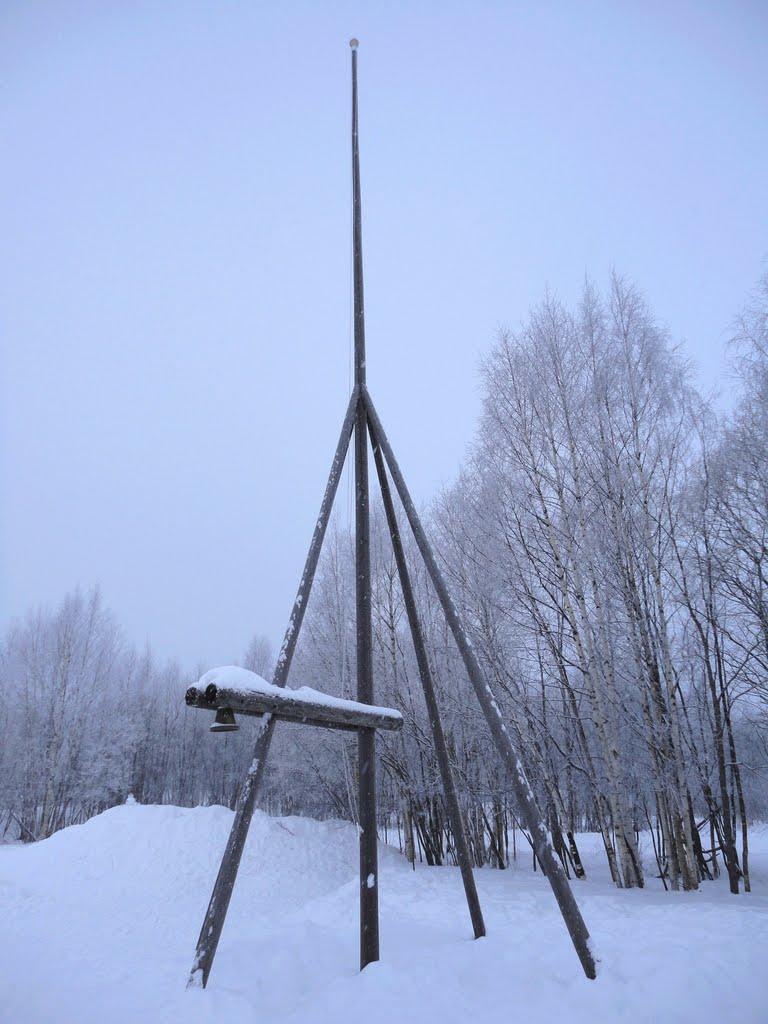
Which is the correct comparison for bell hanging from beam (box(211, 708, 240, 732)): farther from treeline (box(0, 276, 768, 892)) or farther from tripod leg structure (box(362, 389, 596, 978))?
treeline (box(0, 276, 768, 892))

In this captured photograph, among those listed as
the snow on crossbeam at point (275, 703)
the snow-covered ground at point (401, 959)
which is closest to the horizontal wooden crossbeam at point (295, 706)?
the snow on crossbeam at point (275, 703)

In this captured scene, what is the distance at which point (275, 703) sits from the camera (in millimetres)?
4332

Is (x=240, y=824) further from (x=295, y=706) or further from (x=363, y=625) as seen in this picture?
(x=363, y=625)

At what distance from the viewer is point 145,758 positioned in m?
34.1

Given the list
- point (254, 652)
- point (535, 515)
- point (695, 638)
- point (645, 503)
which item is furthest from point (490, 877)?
point (254, 652)

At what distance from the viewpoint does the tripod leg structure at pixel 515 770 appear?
12.9 feet

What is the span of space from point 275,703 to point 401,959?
2342mm

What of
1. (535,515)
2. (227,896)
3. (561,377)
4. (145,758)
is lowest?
(145,758)

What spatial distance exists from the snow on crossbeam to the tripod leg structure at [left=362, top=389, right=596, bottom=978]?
914mm

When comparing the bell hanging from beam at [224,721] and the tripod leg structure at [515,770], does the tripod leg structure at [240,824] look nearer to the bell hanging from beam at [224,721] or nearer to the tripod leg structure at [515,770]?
the bell hanging from beam at [224,721]

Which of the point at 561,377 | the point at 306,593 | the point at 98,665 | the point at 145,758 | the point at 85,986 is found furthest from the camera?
the point at 145,758

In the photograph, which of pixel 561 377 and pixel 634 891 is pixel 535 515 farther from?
pixel 634 891

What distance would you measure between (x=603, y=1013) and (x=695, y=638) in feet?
26.5

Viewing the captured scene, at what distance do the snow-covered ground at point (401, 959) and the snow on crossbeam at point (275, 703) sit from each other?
1763mm
